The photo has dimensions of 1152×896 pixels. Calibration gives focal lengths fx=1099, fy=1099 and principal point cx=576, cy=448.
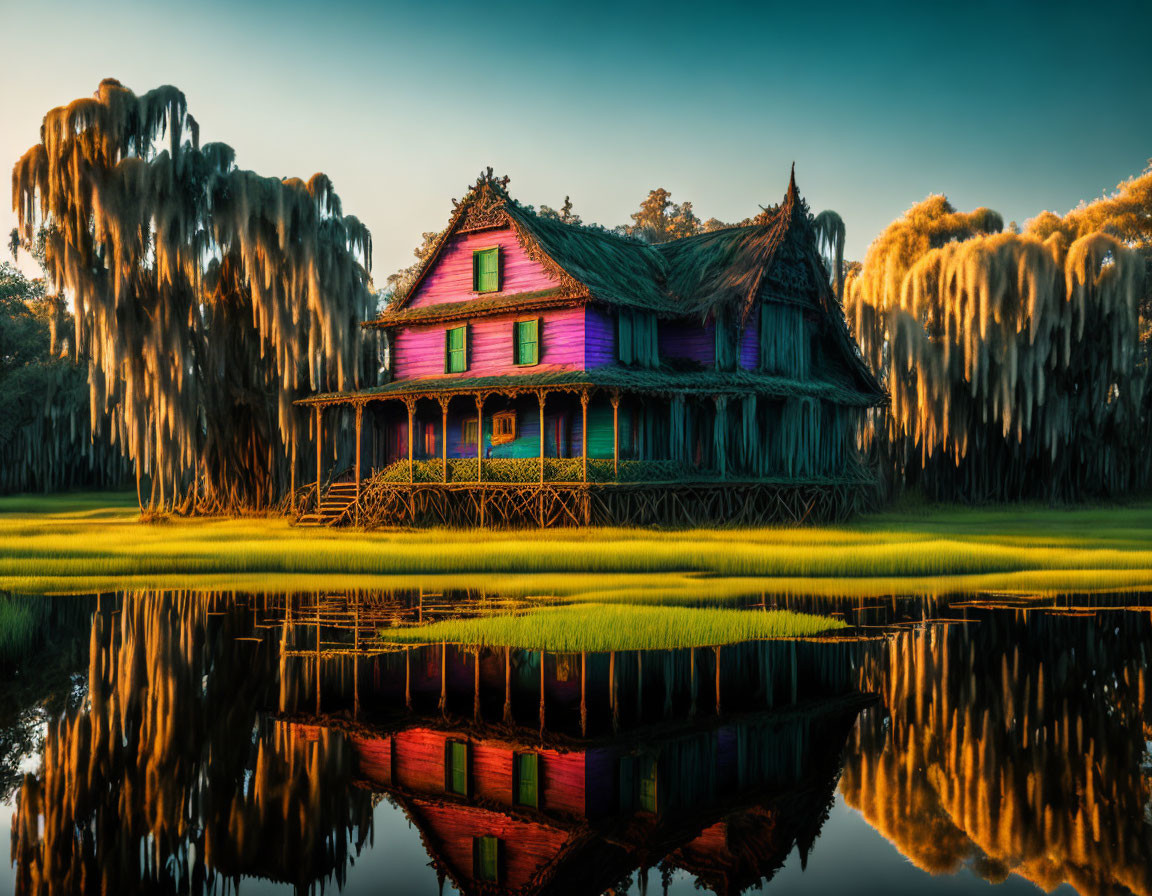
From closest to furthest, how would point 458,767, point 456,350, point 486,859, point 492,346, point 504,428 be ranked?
point 486,859 < point 458,767 < point 504,428 < point 492,346 < point 456,350

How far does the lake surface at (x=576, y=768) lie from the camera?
6082mm

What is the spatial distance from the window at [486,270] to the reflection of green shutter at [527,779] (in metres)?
32.0

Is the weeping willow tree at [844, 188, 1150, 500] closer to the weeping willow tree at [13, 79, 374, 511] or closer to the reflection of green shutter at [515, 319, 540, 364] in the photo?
the reflection of green shutter at [515, 319, 540, 364]

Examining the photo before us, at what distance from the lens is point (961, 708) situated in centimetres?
953

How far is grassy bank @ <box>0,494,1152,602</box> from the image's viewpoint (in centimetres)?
1878

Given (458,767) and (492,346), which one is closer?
(458,767)

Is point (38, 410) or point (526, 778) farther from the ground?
point (38, 410)

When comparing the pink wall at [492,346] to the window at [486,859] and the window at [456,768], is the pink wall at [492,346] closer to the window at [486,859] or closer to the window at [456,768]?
the window at [456,768]

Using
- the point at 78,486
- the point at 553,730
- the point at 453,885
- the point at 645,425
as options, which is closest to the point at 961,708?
the point at 553,730

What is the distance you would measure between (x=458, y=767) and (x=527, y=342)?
100ft

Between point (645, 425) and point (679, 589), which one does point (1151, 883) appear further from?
point (645, 425)

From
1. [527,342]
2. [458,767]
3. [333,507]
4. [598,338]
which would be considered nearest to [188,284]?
[333,507]

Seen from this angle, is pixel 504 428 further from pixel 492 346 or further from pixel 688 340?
pixel 688 340

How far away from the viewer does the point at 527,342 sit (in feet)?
124
